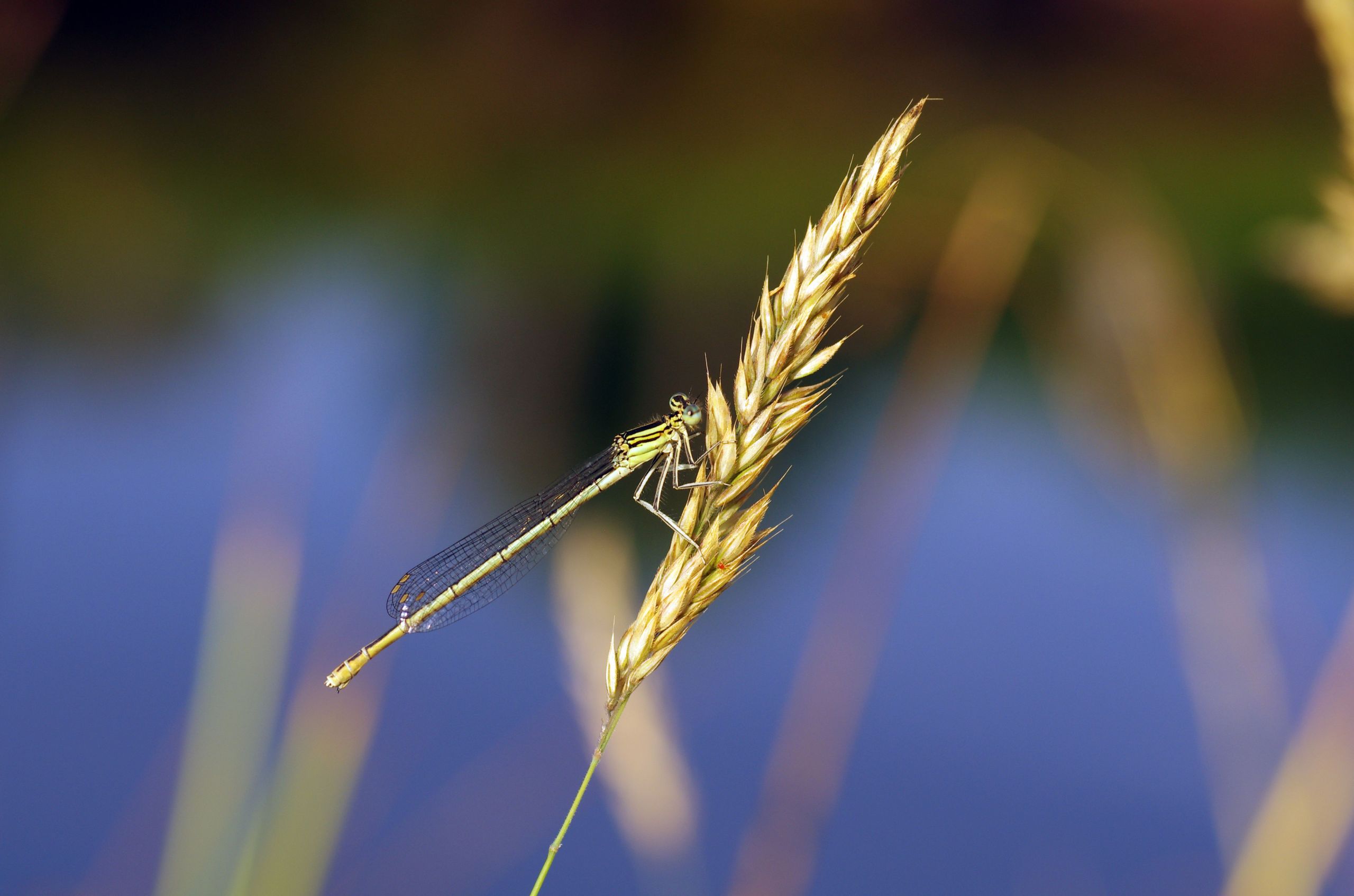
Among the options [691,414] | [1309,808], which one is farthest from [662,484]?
[1309,808]

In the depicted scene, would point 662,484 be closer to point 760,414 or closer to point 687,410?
point 687,410

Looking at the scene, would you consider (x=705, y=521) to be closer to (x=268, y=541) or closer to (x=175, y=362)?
(x=268, y=541)

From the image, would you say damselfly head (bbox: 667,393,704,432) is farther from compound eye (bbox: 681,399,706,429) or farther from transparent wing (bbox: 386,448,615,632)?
transparent wing (bbox: 386,448,615,632)

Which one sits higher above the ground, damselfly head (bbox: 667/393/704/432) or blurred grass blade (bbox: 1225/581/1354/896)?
damselfly head (bbox: 667/393/704/432)

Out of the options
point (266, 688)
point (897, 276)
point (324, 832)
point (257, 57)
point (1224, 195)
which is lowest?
point (324, 832)

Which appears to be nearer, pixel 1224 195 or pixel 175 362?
pixel 175 362

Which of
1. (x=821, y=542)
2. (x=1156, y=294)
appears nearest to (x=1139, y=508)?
(x=821, y=542)

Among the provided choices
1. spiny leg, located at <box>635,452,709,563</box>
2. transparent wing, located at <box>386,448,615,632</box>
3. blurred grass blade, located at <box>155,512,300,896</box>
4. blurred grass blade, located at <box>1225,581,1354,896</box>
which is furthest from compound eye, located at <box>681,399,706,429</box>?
blurred grass blade, located at <box>1225,581,1354,896</box>
